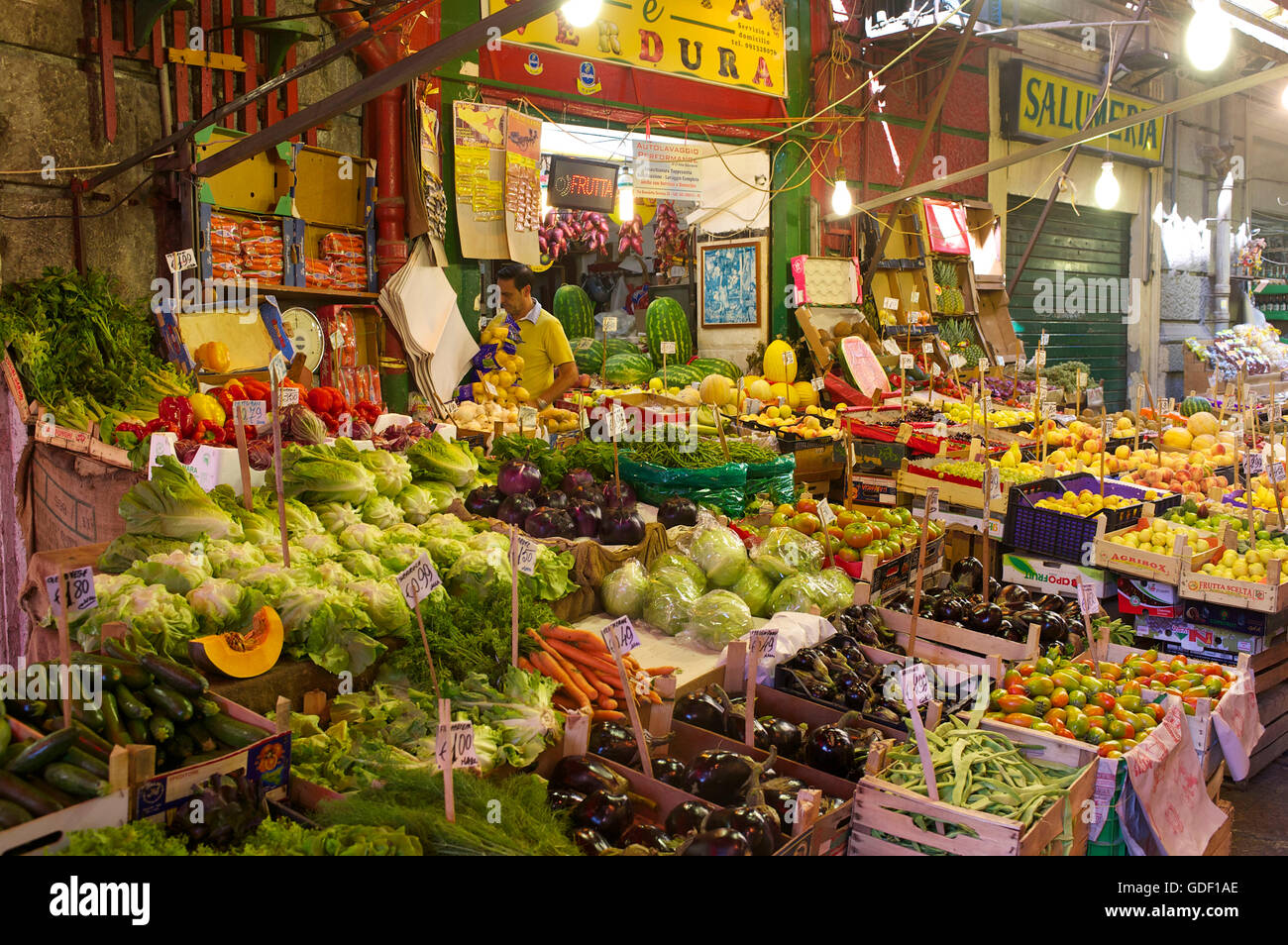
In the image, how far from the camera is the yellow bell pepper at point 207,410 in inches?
183

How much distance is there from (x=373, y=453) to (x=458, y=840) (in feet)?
8.53

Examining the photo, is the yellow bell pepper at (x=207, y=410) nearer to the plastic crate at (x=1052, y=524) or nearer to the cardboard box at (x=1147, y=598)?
the plastic crate at (x=1052, y=524)

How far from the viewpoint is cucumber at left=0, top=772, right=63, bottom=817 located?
1962 mm

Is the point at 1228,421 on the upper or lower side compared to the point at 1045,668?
upper

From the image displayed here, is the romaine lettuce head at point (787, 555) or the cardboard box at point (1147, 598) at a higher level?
the romaine lettuce head at point (787, 555)

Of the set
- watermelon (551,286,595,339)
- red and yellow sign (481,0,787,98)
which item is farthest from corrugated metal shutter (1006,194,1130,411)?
watermelon (551,286,595,339)

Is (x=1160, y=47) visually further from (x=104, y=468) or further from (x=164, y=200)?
(x=104, y=468)

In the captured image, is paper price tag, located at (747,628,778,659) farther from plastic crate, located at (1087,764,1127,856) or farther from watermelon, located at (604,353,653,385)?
watermelon, located at (604,353,653,385)

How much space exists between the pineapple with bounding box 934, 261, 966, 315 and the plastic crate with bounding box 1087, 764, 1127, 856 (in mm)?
9317

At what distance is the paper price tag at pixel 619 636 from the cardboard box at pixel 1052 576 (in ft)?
11.8

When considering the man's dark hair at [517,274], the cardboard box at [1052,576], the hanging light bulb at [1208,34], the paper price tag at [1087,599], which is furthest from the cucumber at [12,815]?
the hanging light bulb at [1208,34]

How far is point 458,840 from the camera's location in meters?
2.16
